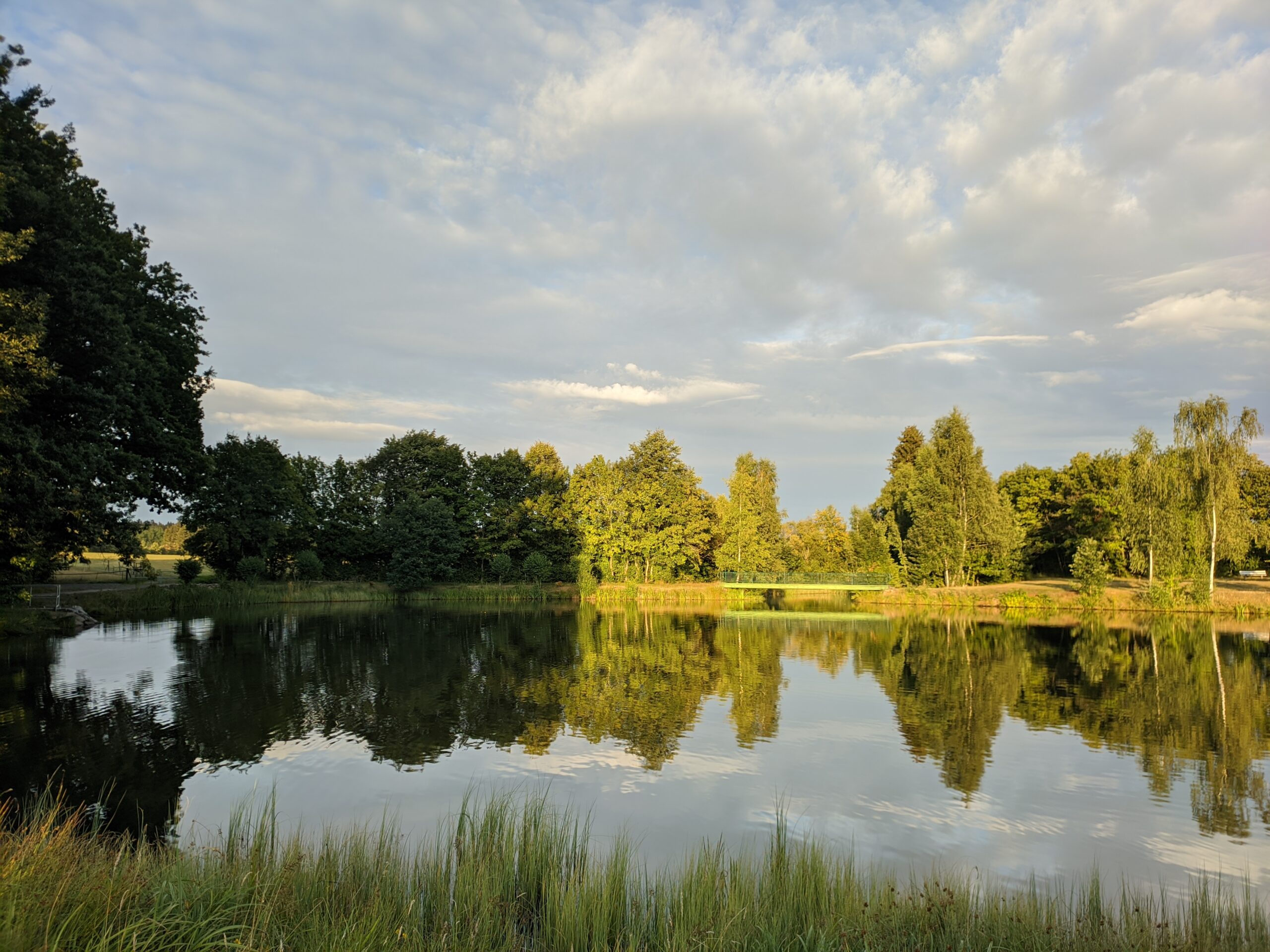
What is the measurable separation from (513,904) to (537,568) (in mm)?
50140

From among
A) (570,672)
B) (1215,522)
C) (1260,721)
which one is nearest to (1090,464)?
(1215,522)

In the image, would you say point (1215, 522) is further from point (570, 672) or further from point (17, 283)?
point (17, 283)

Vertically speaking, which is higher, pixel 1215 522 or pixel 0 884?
pixel 1215 522

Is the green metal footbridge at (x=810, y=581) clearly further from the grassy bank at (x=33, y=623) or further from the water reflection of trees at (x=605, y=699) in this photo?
the grassy bank at (x=33, y=623)

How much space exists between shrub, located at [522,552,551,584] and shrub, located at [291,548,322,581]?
1590 cm

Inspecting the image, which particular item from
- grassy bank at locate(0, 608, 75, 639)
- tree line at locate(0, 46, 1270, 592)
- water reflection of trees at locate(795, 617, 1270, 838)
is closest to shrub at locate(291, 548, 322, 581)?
tree line at locate(0, 46, 1270, 592)

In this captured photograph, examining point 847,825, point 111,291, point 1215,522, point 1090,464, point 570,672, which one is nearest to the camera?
point 847,825

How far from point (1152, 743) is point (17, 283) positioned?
1131 inches

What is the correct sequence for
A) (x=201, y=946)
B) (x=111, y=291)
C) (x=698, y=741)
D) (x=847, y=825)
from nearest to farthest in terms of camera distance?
(x=201, y=946) → (x=847, y=825) → (x=698, y=741) → (x=111, y=291)

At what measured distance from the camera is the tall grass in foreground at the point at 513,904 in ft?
15.3

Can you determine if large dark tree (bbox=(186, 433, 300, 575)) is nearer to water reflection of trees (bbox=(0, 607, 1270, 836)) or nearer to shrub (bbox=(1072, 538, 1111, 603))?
water reflection of trees (bbox=(0, 607, 1270, 836))

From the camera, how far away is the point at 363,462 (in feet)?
204

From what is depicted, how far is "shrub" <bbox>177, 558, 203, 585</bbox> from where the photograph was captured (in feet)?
150

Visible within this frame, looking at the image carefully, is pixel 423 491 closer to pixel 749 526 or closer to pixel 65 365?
pixel 749 526
